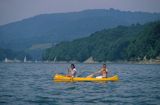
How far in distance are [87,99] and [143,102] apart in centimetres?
532

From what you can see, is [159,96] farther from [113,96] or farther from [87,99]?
[87,99]

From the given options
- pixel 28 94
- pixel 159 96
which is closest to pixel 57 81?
pixel 28 94

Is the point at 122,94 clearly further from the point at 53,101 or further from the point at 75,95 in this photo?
the point at 53,101

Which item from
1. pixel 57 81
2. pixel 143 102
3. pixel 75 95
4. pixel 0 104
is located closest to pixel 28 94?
pixel 75 95

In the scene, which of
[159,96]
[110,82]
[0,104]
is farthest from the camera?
[110,82]

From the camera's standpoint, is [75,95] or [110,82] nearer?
[75,95]

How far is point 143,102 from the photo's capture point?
1543 inches

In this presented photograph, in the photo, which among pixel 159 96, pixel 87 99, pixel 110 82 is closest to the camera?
pixel 87 99

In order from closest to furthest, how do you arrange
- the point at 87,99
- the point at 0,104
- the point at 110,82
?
1. the point at 0,104
2. the point at 87,99
3. the point at 110,82

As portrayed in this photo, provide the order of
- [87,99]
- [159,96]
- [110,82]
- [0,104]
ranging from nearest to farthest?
[0,104]
[87,99]
[159,96]
[110,82]

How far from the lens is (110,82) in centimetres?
6297

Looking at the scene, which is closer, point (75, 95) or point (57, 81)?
point (75, 95)

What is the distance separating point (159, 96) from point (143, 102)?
5.10 metres

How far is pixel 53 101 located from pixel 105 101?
4731mm
